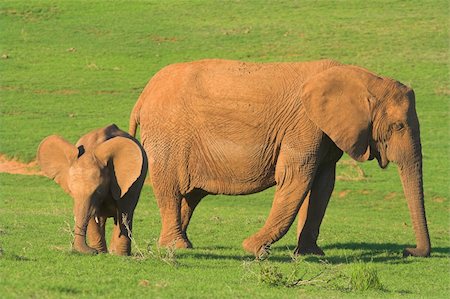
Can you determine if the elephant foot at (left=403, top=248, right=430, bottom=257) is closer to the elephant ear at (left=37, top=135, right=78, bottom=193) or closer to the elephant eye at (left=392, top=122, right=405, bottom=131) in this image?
the elephant eye at (left=392, top=122, right=405, bottom=131)

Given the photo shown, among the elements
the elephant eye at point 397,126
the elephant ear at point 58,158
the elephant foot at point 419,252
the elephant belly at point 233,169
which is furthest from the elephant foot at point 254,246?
the elephant ear at point 58,158

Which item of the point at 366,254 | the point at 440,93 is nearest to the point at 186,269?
the point at 366,254

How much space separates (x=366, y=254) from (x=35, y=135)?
52.8 ft

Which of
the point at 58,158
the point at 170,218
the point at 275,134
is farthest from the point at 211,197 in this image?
the point at 58,158

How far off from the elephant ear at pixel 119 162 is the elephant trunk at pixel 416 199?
3.99m

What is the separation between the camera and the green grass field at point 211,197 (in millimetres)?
12523

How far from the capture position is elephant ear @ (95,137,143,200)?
554 inches

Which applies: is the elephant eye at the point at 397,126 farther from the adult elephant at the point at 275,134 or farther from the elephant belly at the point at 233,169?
the elephant belly at the point at 233,169

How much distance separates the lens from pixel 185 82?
17.4m

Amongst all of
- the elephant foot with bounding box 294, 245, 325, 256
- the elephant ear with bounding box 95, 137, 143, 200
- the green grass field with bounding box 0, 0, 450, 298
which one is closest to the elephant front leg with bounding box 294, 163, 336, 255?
the elephant foot with bounding box 294, 245, 325, 256

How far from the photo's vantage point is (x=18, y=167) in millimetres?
28828

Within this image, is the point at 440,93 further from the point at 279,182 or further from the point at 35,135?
the point at 279,182

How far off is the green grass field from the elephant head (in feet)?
3.65

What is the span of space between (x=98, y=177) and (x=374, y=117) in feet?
14.3
